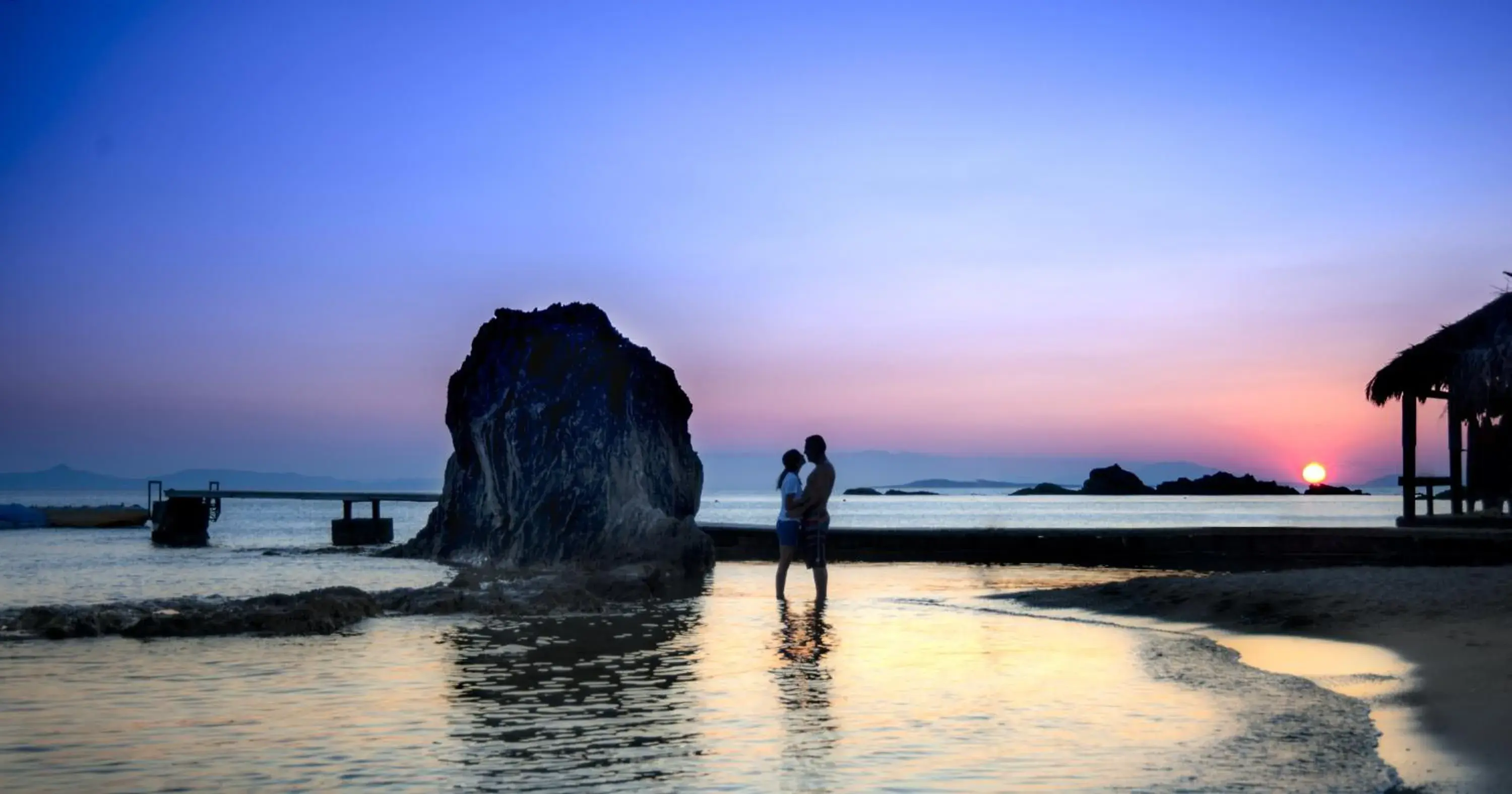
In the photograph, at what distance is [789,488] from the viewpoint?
17.7m

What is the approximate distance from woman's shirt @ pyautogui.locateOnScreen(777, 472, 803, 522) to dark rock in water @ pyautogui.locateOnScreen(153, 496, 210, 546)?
51359mm

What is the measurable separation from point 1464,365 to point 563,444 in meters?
21.3

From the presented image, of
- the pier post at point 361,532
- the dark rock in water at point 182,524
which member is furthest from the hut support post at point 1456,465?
the dark rock in water at point 182,524

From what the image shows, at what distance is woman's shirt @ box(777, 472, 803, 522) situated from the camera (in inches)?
693

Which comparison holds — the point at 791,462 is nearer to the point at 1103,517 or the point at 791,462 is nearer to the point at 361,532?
the point at 361,532

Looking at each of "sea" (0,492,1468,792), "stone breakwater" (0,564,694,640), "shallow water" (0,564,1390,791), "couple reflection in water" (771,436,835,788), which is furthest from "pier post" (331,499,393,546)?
"shallow water" (0,564,1390,791)

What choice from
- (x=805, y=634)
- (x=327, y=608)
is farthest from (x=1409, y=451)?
(x=327, y=608)

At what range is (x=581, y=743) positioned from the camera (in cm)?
784

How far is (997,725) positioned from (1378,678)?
12.7ft

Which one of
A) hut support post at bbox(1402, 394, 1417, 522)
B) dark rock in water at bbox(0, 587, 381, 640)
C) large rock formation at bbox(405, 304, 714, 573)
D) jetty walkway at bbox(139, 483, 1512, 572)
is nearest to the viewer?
dark rock in water at bbox(0, 587, 381, 640)

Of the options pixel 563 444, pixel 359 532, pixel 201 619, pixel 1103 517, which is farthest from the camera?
pixel 1103 517

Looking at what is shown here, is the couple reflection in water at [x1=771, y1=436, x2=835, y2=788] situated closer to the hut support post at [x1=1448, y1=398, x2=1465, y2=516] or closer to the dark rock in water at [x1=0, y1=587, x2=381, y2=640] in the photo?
the dark rock in water at [x1=0, y1=587, x2=381, y2=640]

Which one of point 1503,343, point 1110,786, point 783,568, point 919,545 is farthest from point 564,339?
point 1110,786

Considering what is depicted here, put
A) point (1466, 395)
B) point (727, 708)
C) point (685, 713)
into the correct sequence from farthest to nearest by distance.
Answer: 1. point (1466, 395)
2. point (727, 708)
3. point (685, 713)
